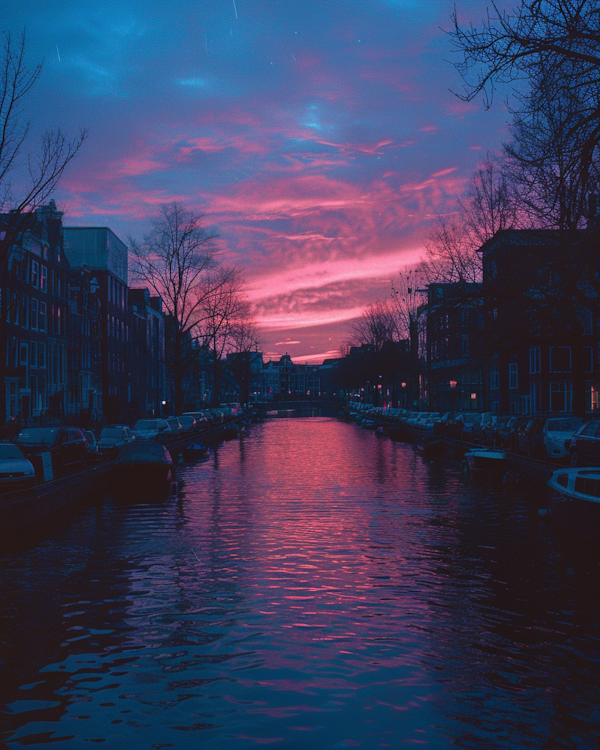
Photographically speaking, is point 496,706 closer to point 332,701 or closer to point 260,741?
point 332,701

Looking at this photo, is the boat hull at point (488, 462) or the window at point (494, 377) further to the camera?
the window at point (494, 377)

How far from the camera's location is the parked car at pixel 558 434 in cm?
2892

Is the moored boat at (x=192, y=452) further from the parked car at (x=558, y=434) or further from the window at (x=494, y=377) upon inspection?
the window at (x=494, y=377)

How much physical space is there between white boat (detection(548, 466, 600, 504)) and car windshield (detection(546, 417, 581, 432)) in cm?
1430

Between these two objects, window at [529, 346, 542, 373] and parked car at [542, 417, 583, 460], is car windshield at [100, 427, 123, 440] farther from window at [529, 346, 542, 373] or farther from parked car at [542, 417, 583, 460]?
window at [529, 346, 542, 373]

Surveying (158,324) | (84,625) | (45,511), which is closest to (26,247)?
(45,511)

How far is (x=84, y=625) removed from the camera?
1016 centimetres

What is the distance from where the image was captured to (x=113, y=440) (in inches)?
1529

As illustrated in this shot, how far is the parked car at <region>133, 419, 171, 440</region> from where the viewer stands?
4481 centimetres

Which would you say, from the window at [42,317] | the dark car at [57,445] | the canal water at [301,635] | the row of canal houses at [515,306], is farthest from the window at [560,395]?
the canal water at [301,635]

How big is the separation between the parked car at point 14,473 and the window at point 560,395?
60.0 metres

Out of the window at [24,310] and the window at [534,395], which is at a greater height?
the window at [24,310]

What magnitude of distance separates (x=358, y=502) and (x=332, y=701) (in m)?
16.0

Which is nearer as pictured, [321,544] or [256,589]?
[256,589]
